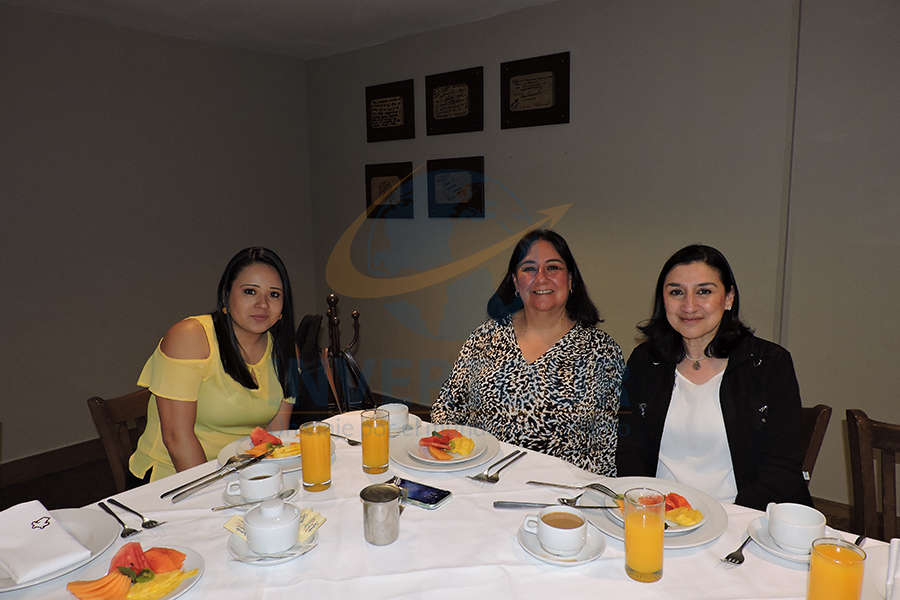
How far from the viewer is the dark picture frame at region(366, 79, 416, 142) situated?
398cm

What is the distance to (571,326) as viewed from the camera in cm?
216

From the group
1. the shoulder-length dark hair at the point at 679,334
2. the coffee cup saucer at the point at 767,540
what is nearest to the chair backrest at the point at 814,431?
the shoulder-length dark hair at the point at 679,334

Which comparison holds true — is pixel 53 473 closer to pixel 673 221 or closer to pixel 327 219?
pixel 327 219

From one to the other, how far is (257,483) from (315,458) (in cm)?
14

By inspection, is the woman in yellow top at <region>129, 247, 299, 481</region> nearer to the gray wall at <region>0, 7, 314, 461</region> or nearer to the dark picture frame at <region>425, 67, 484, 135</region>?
the gray wall at <region>0, 7, 314, 461</region>

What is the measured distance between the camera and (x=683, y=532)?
114 cm

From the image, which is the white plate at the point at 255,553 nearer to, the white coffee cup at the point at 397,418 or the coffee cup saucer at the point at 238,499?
the coffee cup saucer at the point at 238,499

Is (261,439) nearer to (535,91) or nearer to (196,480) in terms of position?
(196,480)

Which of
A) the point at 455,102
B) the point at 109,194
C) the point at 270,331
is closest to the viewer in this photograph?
the point at 270,331

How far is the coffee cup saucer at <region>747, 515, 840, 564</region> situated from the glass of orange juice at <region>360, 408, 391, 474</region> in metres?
0.79

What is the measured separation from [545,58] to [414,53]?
0.98m

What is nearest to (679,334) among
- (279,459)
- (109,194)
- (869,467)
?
(869,467)

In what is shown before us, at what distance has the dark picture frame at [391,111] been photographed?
13.1 feet

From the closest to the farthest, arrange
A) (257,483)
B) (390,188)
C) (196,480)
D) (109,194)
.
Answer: (257,483)
(196,480)
(109,194)
(390,188)
